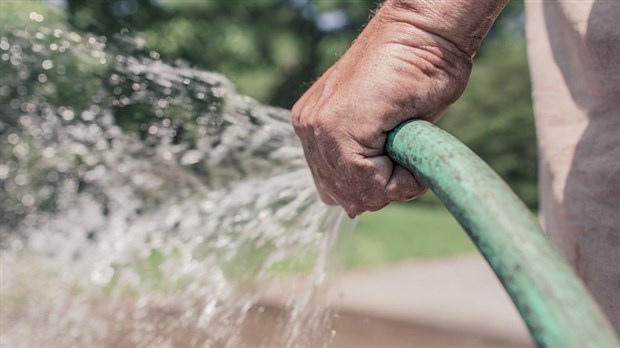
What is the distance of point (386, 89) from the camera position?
55.9 inches

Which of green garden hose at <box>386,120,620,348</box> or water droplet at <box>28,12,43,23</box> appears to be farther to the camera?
water droplet at <box>28,12,43,23</box>

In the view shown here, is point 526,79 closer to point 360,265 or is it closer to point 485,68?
point 485,68

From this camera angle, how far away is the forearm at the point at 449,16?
148 cm

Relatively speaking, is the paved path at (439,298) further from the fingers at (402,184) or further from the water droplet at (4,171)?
the fingers at (402,184)

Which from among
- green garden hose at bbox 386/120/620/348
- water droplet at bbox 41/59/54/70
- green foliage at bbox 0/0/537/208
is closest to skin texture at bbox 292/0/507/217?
green garden hose at bbox 386/120/620/348

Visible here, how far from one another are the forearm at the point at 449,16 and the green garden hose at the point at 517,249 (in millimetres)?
307

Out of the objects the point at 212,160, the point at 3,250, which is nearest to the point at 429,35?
the point at 212,160

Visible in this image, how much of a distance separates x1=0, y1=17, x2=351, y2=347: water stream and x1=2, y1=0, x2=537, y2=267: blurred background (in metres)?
5.55

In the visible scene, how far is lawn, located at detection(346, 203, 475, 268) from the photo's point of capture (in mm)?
10078

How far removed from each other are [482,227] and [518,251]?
6cm

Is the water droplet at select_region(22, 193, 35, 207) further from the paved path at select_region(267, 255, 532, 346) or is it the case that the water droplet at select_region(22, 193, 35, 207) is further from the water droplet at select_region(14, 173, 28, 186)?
the paved path at select_region(267, 255, 532, 346)

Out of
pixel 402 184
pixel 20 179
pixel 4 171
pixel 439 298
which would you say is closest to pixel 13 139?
pixel 20 179

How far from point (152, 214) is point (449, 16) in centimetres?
173

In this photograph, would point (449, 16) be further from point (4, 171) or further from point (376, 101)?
point (4, 171)
